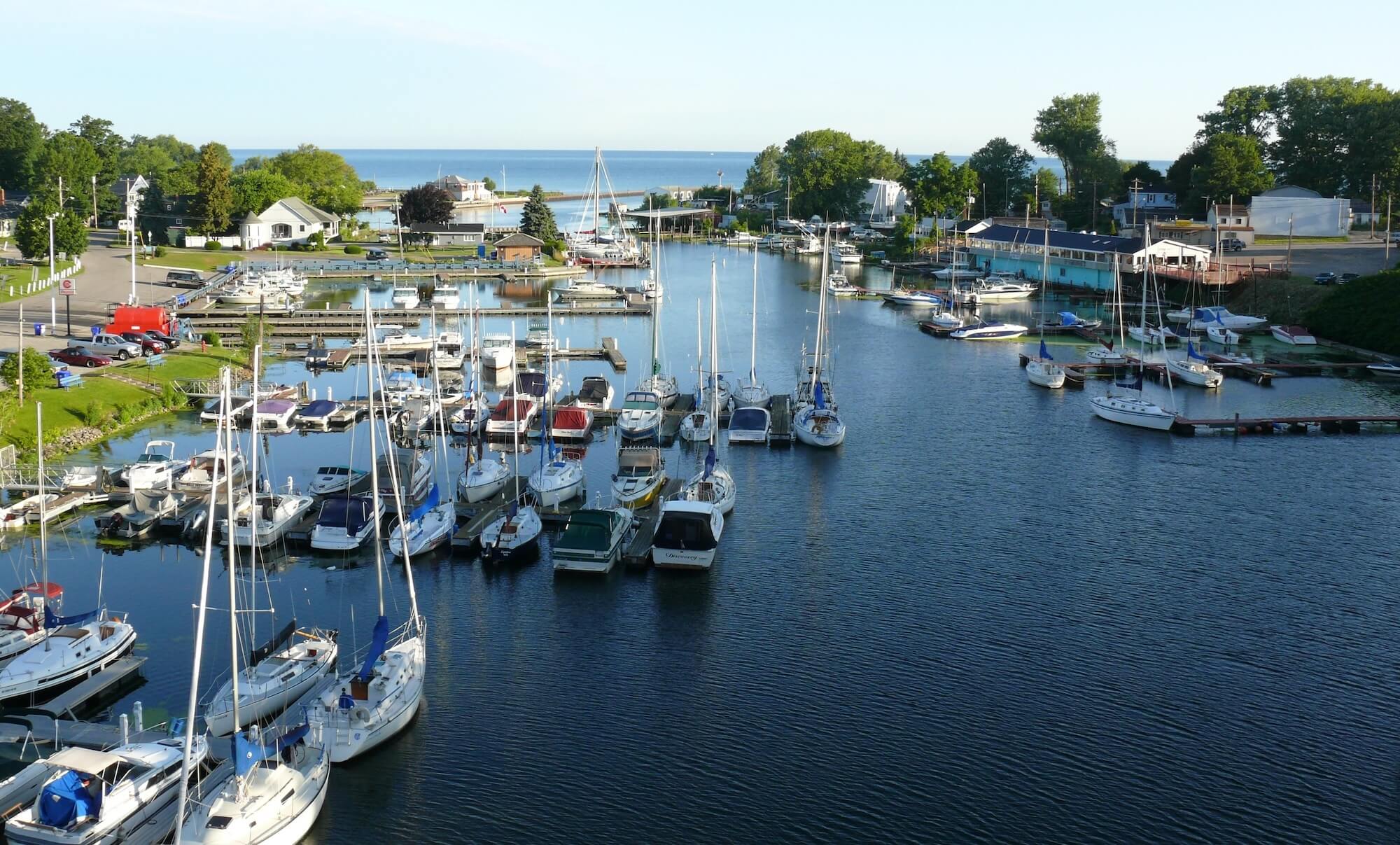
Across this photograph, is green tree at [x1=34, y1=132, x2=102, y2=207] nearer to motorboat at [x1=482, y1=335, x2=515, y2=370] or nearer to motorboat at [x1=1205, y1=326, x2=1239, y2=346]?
motorboat at [x1=482, y1=335, x2=515, y2=370]

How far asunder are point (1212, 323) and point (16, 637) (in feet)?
215

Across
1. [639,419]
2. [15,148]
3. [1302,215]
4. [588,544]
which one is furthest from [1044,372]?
[15,148]

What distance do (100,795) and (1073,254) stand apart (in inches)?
3519

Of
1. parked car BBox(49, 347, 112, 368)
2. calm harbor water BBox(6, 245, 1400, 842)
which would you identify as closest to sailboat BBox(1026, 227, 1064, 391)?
calm harbor water BBox(6, 245, 1400, 842)

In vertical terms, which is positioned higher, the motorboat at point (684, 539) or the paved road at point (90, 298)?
the paved road at point (90, 298)

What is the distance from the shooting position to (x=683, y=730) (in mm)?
24250

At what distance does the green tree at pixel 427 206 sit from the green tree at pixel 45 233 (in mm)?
35975

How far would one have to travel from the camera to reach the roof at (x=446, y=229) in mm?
116188

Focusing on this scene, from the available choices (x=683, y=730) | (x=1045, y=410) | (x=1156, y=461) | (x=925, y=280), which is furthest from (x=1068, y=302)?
(x=683, y=730)

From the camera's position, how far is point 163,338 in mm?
59312

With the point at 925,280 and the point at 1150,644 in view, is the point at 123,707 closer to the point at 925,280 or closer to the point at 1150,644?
the point at 1150,644

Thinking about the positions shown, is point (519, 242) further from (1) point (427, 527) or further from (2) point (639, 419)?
(1) point (427, 527)

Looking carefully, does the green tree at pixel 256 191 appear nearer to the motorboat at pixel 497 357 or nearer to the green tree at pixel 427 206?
the green tree at pixel 427 206

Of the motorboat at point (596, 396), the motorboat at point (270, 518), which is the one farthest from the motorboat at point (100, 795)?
the motorboat at point (596, 396)
